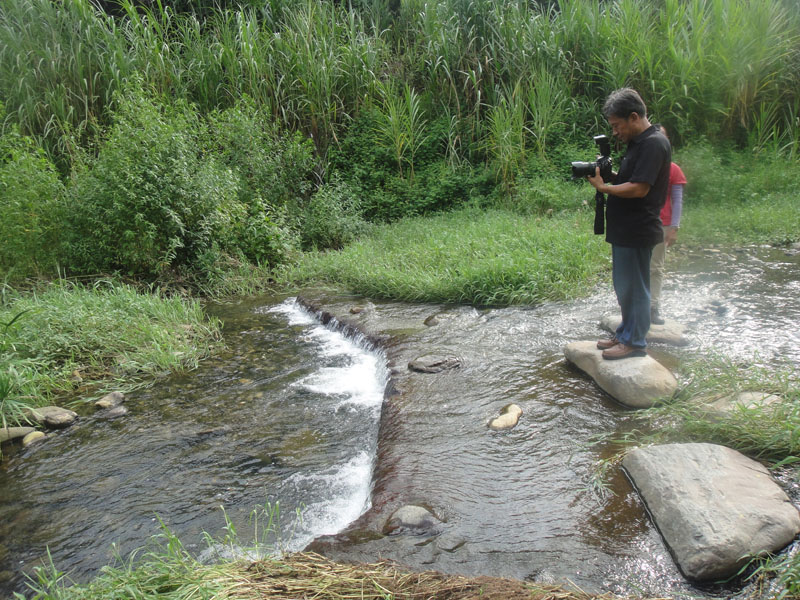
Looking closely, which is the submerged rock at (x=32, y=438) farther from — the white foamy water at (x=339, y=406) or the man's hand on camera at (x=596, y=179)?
the man's hand on camera at (x=596, y=179)

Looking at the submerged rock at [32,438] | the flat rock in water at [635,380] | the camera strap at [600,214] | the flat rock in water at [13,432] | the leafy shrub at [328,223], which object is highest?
the camera strap at [600,214]

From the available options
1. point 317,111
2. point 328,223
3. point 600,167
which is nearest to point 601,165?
point 600,167

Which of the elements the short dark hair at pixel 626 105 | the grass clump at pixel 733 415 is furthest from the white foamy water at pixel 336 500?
the short dark hair at pixel 626 105

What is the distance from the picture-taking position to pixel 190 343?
230 inches

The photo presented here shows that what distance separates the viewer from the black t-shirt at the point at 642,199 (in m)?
3.36

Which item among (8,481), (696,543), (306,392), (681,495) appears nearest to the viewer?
(696,543)

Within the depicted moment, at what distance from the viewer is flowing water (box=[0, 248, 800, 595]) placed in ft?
8.50

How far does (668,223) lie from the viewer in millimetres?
4477

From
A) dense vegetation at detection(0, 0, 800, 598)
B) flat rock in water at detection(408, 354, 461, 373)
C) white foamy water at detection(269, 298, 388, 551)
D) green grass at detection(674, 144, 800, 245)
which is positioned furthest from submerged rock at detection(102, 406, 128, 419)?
green grass at detection(674, 144, 800, 245)

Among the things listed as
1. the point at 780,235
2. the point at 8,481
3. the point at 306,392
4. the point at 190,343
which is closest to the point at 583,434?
the point at 306,392

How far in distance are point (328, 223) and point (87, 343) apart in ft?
14.9

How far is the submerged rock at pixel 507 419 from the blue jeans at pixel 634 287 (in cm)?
88

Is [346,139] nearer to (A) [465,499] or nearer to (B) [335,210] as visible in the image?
(B) [335,210]

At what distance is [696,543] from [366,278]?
17.0ft
